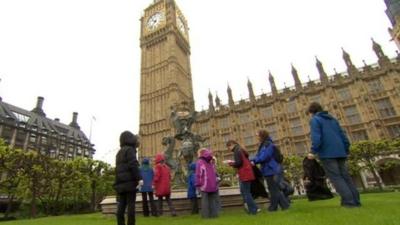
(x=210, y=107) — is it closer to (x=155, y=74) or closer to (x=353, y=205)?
(x=155, y=74)

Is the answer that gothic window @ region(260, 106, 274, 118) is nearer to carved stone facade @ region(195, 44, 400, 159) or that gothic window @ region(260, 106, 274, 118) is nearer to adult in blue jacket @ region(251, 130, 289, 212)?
carved stone facade @ region(195, 44, 400, 159)

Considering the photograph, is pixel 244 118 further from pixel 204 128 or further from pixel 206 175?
Answer: pixel 206 175

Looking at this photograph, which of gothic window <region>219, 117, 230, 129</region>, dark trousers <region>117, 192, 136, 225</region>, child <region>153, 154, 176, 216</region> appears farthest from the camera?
gothic window <region>219, 117, 230, 129</region>

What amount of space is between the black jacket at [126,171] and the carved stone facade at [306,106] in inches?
1278

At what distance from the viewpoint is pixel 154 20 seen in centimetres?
5703

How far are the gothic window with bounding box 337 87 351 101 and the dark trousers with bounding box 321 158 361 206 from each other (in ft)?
108

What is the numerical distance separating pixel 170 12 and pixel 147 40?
26.7ft

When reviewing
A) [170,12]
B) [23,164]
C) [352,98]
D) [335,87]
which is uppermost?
[170,12]

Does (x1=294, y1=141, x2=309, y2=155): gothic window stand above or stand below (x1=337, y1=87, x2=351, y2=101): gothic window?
below

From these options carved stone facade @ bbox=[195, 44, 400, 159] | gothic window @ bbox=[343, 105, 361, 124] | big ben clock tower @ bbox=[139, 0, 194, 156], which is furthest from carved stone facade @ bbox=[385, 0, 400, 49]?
big ben clock tower @ bbox=[139, 0, 194, 156]

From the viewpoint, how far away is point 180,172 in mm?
10797

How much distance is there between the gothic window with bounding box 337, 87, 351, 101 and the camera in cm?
3332

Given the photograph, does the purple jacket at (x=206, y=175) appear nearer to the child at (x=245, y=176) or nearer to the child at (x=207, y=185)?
the child at (x=207, y=185)

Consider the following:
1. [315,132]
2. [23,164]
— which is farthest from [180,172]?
[23,164]
